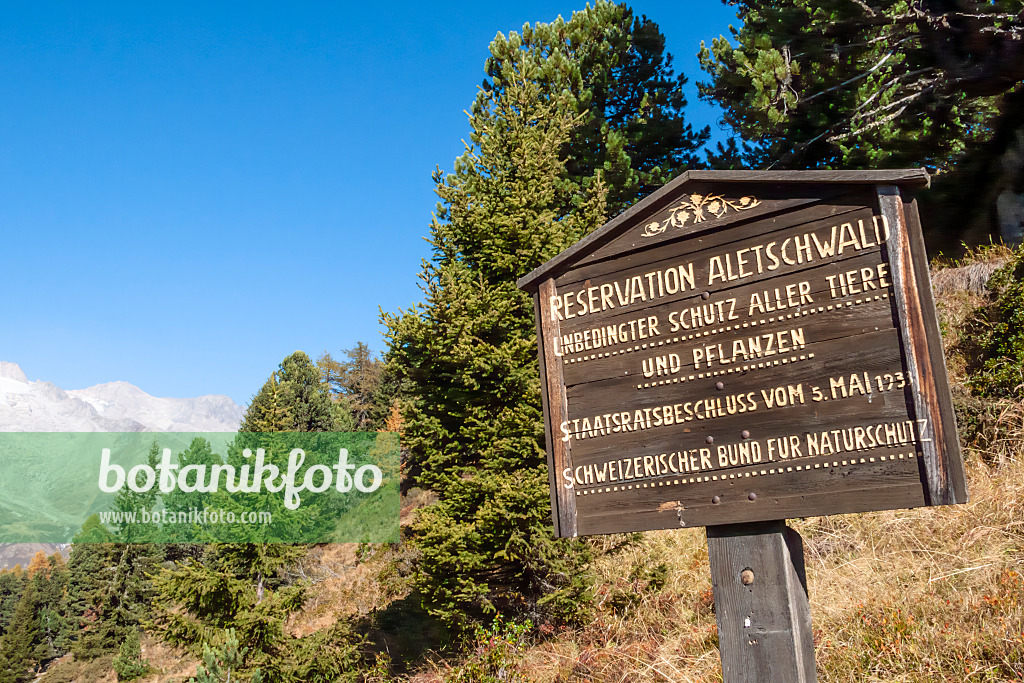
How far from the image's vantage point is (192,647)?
38.1 ft

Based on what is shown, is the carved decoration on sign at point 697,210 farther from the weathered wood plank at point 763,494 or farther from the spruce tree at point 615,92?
the spruce tree at point 615,92

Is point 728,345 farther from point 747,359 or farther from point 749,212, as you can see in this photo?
point 749,212

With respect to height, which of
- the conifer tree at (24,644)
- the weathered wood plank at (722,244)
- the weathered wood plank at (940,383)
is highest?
the weathered wood plank at (722,244)

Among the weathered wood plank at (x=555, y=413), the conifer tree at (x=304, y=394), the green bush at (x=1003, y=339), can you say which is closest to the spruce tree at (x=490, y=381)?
the weathered wood plank at (x=555, y=413)

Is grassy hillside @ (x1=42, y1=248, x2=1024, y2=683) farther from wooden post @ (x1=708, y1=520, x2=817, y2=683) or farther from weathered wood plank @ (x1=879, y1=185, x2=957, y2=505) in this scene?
weathered wood plank @ (x1=879, y1=185, x2=957, y2=505)

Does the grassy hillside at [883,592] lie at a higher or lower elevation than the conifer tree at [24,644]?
higher

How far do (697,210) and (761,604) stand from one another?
6.85 feet

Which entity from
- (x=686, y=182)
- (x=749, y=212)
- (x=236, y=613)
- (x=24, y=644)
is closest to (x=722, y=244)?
(x=749, y=212)

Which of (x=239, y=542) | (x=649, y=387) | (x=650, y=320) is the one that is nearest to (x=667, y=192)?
(x=650, y=320)

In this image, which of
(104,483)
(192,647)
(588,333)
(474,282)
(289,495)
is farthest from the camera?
(104,483)

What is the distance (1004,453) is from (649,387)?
667cm

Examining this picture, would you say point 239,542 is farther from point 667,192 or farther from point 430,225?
point 667,192

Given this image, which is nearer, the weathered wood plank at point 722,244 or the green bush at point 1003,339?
the weathered wood plank at point 722,244

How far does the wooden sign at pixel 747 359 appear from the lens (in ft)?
10.2
